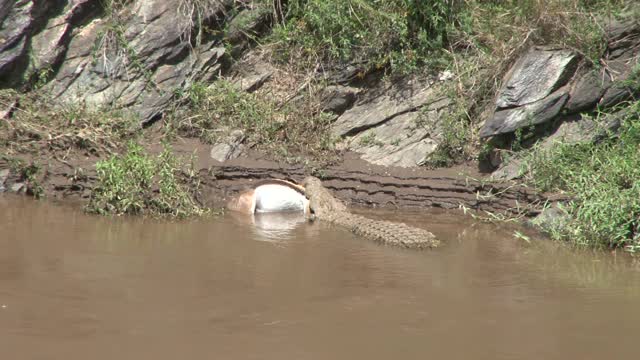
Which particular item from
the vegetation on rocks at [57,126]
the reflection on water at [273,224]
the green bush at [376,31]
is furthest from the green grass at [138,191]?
the green bush at [376,31]

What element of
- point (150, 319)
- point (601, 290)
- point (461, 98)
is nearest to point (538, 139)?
point (461, 98)

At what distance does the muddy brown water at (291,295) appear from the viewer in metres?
4.85

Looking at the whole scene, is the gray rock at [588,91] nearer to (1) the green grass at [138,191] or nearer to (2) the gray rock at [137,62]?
(1) the green grass at [138,191]

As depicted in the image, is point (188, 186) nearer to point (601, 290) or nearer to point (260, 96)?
point (260, 96)

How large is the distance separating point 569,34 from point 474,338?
215 inches

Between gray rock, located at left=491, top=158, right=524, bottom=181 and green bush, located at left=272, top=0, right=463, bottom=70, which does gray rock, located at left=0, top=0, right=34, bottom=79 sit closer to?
green bush, located at left=272, top=0, right=463, bottom=70

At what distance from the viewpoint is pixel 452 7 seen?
1070 centimetres

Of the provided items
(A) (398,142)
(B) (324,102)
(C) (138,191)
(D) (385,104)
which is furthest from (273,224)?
(D) (385,104)

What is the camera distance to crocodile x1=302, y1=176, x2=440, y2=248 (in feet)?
24.5

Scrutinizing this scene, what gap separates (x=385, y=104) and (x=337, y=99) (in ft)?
1.97

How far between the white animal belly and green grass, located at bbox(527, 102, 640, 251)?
8.29 feet

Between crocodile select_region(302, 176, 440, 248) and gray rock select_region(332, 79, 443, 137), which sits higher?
gray rock select_region(332, 79, 443, 137)

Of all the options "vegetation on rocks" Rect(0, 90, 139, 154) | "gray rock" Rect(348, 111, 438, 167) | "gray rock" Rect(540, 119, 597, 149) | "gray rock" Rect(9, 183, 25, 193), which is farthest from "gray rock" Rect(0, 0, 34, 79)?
"gray rock" Rect(540, 119, 597, 149)

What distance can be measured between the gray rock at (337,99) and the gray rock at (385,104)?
0.29 feet
